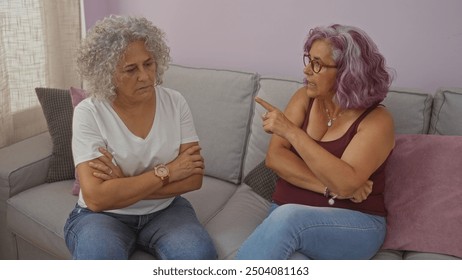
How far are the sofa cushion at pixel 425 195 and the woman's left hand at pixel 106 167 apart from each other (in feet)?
2.69

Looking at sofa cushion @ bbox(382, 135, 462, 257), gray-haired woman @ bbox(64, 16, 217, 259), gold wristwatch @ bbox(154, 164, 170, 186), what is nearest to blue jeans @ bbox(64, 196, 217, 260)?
gray-haired woman @ bbox(64, 16, 217, 259)

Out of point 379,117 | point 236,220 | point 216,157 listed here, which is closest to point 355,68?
point 379,117

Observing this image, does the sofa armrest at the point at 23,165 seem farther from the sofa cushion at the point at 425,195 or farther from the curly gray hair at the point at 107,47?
the sofa cushion at the point at 425,195

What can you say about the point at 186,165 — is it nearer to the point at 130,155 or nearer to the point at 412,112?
the point at 130,155

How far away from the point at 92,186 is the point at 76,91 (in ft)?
2.18

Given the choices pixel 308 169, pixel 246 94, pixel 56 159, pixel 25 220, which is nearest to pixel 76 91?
pixel 56 159

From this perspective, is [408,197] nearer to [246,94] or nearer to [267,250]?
[267,250]

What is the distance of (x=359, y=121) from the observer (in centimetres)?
154

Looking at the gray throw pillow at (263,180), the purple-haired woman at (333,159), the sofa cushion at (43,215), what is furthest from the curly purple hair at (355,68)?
the sofa cushion at (43,215)

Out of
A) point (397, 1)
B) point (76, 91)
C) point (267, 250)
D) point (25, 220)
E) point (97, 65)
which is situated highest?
point (397, 1)

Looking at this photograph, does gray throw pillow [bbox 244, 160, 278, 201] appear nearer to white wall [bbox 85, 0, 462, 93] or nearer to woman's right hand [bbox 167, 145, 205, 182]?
woman's right hand [bbox 167, 145, 205, 182]

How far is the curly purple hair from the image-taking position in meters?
1.53

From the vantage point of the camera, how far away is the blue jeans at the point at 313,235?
141cm

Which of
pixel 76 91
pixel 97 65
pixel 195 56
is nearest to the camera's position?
pixel 97 65
